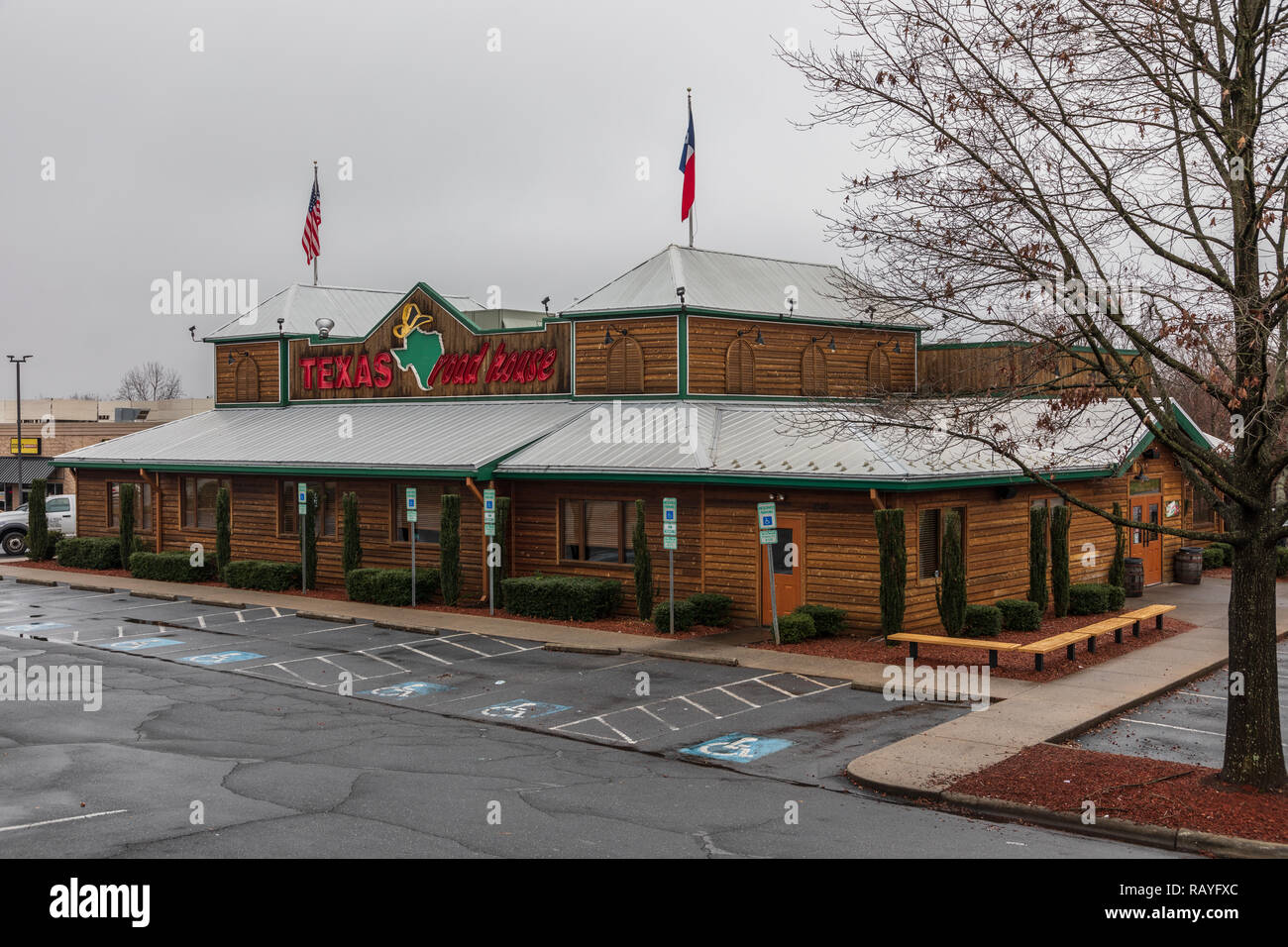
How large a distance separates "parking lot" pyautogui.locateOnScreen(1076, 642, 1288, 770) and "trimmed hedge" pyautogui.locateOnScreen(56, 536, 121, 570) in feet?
97.1

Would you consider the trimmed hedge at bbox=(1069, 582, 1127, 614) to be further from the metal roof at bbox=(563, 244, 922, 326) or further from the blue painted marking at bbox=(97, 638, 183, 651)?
the blue painted marking at bbox=(97, 638, 183, 651)

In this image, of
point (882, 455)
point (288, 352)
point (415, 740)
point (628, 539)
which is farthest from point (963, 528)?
point (288, 352)

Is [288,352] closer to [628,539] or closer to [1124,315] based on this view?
[628,539]

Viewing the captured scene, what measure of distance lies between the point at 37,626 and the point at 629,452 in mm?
13071

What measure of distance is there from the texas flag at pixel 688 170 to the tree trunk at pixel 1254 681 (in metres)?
20.5

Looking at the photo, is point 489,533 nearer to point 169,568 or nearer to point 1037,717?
point 169,568

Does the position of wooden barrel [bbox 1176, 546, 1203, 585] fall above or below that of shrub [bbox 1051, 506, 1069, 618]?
below

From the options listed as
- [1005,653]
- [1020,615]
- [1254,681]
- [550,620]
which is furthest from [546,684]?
[1254,681]

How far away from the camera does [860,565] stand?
71.5 feet

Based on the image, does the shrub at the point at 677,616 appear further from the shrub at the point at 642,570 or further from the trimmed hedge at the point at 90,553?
the trimmed hedge at the point at 90,553

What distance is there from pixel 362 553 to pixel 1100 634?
17.2 m

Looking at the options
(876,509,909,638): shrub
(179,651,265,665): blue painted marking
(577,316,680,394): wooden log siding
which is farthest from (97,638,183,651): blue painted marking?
(876,509,909,638): shrub

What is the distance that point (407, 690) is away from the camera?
17.8 meters

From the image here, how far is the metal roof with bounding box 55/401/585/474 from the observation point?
28.1m
